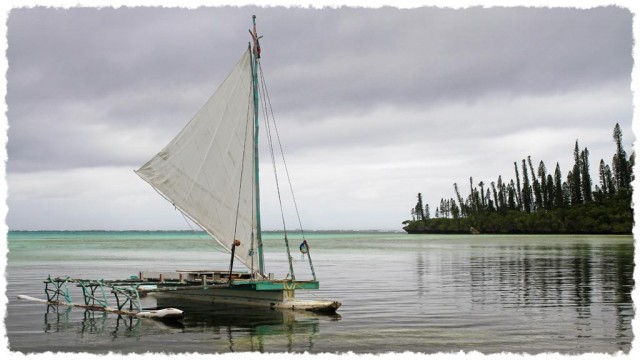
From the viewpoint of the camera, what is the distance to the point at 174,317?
82.8ft

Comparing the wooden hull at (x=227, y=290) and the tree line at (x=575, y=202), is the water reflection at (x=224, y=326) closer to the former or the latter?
the wooden hull at (x=227, y=290)

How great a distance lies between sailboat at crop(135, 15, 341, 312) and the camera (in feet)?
93.1

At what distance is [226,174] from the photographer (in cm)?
2867

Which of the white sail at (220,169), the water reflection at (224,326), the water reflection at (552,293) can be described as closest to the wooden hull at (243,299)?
the water reflection at (224,326)

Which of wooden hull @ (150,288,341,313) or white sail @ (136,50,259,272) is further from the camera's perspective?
white sail @ (136,50,259,272)

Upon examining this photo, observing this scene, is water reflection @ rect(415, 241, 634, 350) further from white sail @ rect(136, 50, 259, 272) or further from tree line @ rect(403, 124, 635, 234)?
tree line @ rect(403, 124, 635, 234)

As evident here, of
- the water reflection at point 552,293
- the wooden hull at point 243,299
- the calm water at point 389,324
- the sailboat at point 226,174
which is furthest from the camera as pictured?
the sailboat at point 226,174

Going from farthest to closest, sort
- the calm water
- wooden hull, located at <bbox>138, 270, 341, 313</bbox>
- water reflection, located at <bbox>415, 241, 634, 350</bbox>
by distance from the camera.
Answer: wooden hull, located at <bbox>138, 270, 341, 313</bbox> → water reflection, located at <bbox>415, 241, 634, 350</bbox> → the calm water

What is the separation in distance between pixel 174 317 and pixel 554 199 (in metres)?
167

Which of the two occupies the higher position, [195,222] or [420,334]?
[195,222]

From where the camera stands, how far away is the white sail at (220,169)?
93.4ft

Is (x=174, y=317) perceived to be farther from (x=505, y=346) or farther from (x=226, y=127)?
(x=505, y=346)

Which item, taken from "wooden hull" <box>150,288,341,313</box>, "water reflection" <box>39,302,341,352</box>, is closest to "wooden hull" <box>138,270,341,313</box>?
"wooden hull" <box>150,288,341,313</box>

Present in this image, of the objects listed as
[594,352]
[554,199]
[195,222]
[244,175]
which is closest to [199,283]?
[195,222]
